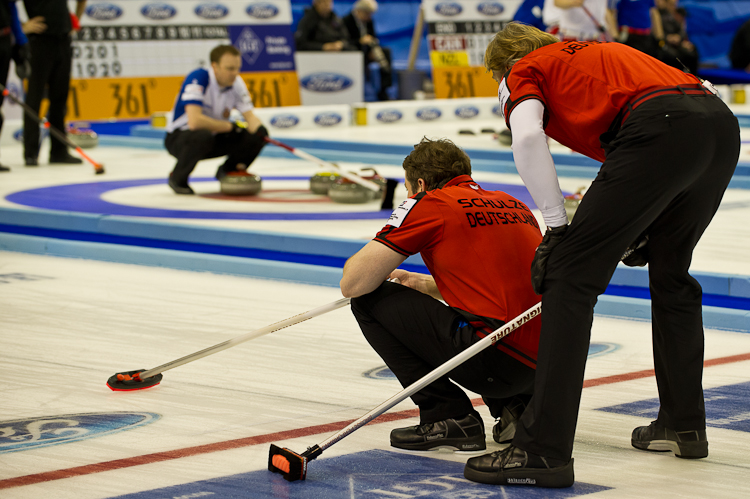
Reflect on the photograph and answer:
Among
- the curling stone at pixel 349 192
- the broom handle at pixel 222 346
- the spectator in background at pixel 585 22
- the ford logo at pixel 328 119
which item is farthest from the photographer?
the ford logo at pixel 328 119

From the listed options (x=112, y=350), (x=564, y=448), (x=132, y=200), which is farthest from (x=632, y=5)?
(x=564, y=448)

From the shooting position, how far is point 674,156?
223cm

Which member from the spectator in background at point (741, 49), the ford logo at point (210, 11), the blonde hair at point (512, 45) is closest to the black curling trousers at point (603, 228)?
the blonde hair at point (512, 45)

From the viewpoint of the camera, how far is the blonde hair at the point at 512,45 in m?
2.47

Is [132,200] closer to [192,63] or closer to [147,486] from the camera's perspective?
[147,486]

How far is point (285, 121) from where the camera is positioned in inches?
456

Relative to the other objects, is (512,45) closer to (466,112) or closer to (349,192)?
(349,192)

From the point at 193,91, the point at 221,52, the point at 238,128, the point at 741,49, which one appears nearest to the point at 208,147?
the point at 238,128

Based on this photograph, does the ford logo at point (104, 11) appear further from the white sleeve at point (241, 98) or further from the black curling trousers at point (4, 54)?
the white sleeve at point (241, 98)

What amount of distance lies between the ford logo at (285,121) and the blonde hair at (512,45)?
907 cm

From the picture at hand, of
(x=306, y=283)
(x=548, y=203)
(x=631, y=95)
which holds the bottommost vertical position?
(x=306, y=283)

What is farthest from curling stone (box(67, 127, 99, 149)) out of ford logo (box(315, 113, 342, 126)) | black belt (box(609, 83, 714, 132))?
black belt (box(609, 83, 714, 132))

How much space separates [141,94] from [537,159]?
1048 cm

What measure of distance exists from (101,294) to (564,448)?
277 cm
